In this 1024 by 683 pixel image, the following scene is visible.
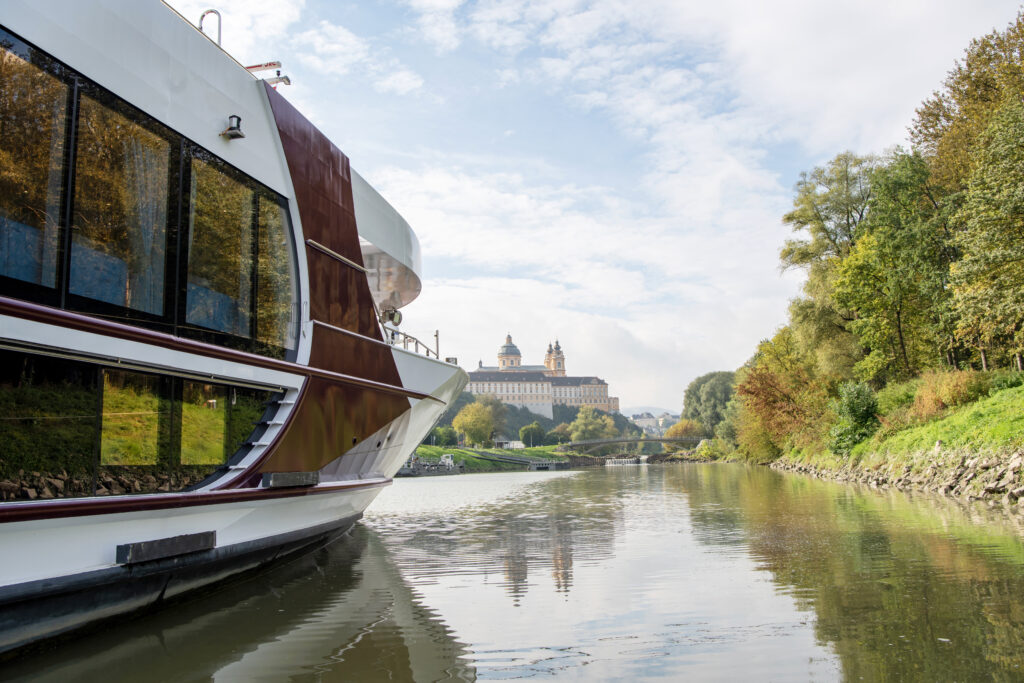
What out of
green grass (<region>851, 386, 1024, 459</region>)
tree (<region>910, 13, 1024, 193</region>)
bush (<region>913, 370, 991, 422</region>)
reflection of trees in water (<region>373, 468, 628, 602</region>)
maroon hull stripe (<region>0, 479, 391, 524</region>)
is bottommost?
reflection of trees in water (<region>373, 468, 628, 602</region>)

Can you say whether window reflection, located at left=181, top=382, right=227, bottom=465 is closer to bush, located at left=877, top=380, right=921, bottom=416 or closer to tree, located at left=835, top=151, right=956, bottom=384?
bush, located at left=877, top=380, right=921, bottom=416

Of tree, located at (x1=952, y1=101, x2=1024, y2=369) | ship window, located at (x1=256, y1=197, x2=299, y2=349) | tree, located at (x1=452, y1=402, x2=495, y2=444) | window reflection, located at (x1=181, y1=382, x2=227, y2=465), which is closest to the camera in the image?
window reflection, located at (x1=181, y1=382, x2=227, y2=465)

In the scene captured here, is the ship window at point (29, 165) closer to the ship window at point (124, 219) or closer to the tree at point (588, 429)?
the ship window at point (124, 219)

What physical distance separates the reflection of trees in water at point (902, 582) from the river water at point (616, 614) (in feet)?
0.08

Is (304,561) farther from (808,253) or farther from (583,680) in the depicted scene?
(808,253)

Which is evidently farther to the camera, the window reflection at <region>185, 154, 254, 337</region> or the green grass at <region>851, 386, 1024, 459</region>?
the green grass at <region>851, 386, 1024, 459</region>

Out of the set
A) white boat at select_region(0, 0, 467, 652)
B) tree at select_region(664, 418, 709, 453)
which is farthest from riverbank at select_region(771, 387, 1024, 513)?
tree at select_region(664, 418, 709, 453)

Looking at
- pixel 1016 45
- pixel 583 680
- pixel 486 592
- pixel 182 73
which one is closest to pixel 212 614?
pixel 486 592

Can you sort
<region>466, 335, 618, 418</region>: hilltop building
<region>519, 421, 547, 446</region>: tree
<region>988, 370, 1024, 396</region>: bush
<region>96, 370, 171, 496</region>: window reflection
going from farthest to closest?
1. <region>466, 335, 618, 418</region>: hilltop building
2. <region>519, 421, 547, 446</region>: tree
3. <region>988, 370, 1024, 396</region>: bush
4. <region>96, 370, 171, 496</region>: window reflection

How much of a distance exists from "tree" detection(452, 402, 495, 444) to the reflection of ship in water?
76.9m

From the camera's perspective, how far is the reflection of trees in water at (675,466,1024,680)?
4324 mm

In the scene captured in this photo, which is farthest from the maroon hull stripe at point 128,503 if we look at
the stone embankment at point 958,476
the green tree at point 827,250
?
the green tree at point 827,250

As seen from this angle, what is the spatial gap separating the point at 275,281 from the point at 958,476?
14.5 m

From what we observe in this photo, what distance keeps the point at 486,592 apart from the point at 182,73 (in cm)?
553
